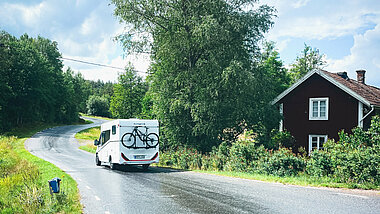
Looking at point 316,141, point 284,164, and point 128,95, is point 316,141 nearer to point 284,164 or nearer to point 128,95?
point 284,164

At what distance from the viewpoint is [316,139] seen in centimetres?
2389

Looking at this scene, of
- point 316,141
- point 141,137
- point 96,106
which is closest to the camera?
point 141,137

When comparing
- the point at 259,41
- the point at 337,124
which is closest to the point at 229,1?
the point at 259,41

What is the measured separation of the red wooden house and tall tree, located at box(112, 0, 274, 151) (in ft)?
12.6

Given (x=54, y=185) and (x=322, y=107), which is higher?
(x=322, y=107)

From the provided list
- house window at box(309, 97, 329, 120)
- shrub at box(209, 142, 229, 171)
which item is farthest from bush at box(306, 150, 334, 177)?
house window at box(309, 97, 329, 120)

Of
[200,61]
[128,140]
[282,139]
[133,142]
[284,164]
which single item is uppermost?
[200,61]

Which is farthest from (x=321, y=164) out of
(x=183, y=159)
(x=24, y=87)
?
(x=24, y=87)

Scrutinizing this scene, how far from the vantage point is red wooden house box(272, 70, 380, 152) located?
22172mm

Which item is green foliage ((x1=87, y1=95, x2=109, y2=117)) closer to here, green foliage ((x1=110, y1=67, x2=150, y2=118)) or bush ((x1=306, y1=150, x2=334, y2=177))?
green foliage ((x1=110, y1=67, x2=150, y2=118))

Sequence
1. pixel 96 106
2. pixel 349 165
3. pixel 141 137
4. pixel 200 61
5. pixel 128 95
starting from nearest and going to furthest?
pixel 349 165 → pixel 141 137 → pixel 200 61 → pixel 128 95 → pixel 96 106

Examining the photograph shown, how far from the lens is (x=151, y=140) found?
1739cm

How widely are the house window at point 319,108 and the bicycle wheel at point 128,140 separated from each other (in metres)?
14.2

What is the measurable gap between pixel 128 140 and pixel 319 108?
1505cm
